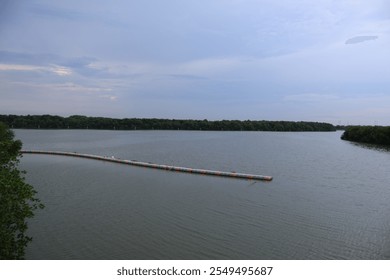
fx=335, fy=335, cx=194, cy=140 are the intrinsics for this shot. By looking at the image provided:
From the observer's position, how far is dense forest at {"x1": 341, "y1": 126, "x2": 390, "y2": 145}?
222 feet

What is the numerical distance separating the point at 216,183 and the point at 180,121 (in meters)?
134

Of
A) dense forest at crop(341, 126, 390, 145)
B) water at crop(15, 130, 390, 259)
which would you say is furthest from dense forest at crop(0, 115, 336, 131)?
water at crop(15, 130, 390, 259)

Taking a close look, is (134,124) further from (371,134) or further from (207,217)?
(207,217)

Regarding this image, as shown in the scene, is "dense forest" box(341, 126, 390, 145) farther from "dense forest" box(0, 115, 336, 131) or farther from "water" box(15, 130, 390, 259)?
"dense forest" box(0, 115, 336, 131)

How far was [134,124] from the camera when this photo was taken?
155 metres

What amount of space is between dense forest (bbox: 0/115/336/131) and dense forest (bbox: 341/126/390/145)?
72.5m

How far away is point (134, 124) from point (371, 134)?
347ft

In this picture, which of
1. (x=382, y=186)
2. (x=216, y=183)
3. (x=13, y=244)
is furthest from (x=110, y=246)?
(x=382, y=186)

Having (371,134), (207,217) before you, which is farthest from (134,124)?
(207,217)

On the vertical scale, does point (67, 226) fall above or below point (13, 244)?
below

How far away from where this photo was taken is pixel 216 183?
2488 cm

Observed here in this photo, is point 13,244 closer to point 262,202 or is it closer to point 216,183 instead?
point 262,202

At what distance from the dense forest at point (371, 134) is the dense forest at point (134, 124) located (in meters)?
72.5

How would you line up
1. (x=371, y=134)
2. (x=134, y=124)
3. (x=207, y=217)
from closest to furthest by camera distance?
(x=207, y=217), (x=371, y=134), (x=134, y=124)
